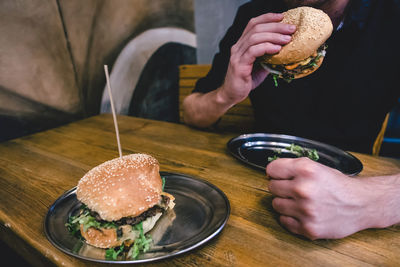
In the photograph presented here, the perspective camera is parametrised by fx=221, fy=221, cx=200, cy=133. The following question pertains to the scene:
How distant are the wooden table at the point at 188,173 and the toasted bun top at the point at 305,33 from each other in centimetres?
66

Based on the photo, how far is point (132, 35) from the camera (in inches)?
104

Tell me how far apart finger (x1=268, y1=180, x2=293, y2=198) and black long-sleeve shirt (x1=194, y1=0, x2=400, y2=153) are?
120 cm

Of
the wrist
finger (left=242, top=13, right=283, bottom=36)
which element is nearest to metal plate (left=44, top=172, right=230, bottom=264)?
the wrist

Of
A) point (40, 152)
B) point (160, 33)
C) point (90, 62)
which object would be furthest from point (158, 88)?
point (40, 152)

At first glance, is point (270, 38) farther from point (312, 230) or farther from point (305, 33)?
point (312, 230)

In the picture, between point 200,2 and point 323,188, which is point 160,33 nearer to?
point 200,2

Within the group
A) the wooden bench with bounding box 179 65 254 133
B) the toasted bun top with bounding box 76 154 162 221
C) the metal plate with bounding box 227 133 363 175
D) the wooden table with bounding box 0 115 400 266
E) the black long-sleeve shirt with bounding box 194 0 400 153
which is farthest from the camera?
the wooden bench with bounding box 179 65 254 133

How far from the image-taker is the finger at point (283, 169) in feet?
2.39

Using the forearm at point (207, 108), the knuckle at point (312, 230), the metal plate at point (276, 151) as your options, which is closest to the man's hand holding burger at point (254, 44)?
the forearm at point (207, 108)

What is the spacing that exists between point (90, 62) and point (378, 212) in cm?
251

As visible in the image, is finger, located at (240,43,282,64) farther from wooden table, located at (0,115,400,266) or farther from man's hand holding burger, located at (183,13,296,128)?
wooden table, located at (0,115,400,266)

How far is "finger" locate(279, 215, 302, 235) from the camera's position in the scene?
0.68 metres

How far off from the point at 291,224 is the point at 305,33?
1029 millimetres

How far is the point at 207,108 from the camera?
1688 mm
